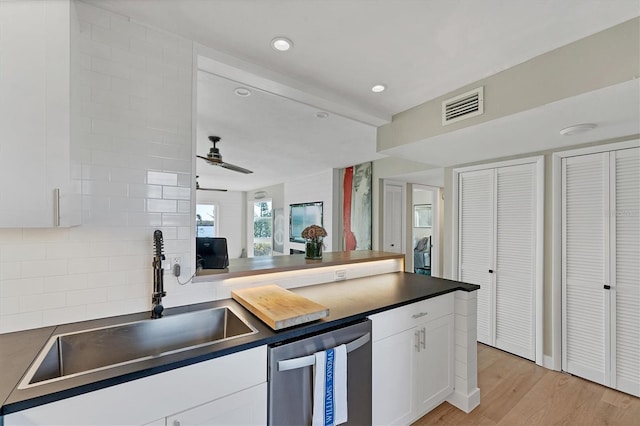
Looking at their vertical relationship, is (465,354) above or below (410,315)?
below

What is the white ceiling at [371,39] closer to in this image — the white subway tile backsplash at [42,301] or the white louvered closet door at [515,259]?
the white louvered closet door at [515,259]

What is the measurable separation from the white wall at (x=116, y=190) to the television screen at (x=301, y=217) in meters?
4.03

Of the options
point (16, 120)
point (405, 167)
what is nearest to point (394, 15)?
point (16, 120)

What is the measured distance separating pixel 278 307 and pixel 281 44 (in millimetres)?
1497

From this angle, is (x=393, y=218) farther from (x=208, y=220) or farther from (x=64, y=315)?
(x=208, y=220)

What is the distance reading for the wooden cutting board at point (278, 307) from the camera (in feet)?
4.30

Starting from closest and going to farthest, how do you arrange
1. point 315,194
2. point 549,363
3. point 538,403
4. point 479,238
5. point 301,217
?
point 538,403, point 549,363, point 479,238, point 315,194, point 301,217

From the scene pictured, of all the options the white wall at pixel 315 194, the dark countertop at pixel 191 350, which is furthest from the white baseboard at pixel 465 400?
the white wall at pixel 315 194

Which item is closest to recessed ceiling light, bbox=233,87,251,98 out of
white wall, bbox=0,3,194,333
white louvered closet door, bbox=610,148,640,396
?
white wall, bbox=0,3,194,333

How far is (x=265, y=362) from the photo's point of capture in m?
1.21

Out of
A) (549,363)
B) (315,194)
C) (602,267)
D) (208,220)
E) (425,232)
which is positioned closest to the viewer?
(602,267)

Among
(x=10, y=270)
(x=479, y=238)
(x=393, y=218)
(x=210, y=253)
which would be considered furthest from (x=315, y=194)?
(x=10, y=270)

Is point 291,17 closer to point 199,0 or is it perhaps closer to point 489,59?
point 199,0

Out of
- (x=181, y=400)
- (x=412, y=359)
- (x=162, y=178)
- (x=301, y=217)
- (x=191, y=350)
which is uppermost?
(x=162, y=178)
